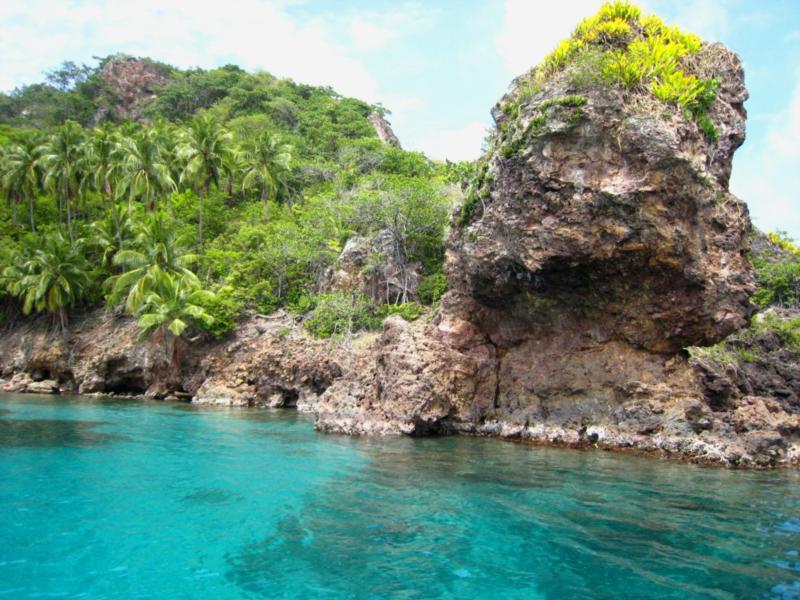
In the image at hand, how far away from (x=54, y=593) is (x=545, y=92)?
50.6ft

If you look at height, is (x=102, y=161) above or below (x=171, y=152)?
below

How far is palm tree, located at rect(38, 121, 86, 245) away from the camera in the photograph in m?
39.1

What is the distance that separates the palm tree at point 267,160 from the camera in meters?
42.2

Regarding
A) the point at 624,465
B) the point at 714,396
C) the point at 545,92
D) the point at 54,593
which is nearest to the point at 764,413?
the point at 714,396

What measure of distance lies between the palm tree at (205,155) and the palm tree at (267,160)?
6.51 feet

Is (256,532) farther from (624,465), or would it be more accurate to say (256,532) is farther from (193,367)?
(193,367)

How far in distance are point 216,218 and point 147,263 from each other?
11.1 metres

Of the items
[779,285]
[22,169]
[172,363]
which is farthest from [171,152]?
[779,285]

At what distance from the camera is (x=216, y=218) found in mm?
42781

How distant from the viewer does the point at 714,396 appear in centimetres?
1644

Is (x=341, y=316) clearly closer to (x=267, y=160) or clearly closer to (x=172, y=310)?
(x=172, y=310)

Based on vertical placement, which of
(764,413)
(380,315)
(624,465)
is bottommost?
(624,465)

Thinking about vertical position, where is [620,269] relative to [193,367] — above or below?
above

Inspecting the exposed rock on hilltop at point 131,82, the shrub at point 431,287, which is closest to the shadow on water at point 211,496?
the shrub at point 431,287
